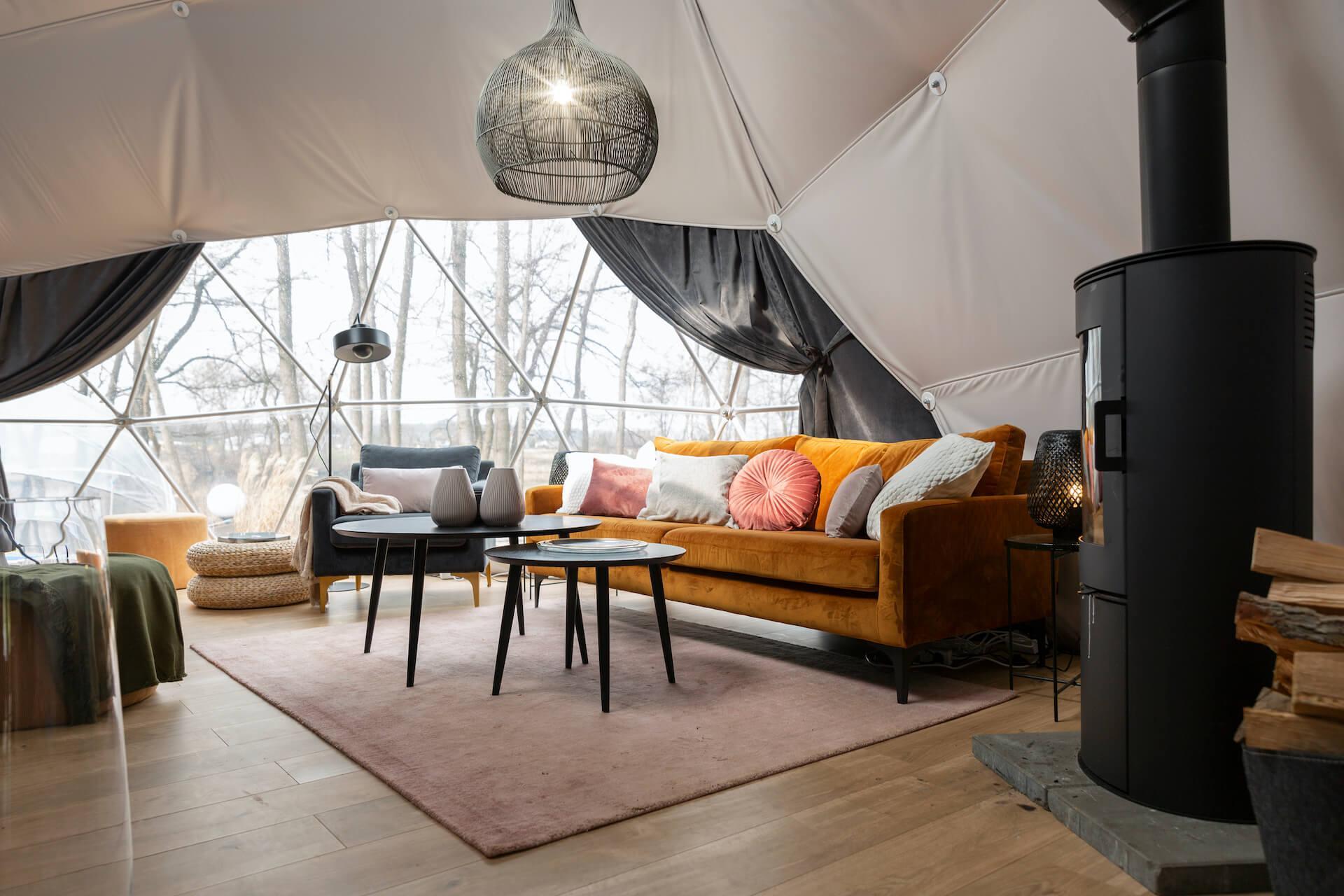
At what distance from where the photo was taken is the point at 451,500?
3156 mm

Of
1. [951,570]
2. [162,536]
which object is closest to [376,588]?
[951,570]

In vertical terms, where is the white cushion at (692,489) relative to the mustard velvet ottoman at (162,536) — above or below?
above

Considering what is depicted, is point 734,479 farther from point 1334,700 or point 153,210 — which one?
point 153,210

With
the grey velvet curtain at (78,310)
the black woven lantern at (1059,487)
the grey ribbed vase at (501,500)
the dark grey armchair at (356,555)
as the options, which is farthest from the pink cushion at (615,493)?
the grey velvet curtain at (78,310)

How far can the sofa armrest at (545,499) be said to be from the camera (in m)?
4.82

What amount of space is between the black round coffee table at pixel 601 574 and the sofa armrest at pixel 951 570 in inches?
27.2

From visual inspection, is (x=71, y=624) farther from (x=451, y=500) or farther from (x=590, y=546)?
(x=451, y=500)

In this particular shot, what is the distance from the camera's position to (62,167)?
4688 millimetres

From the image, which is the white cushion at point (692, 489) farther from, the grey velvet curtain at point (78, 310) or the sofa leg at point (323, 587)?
the grey velvet curtain at point (78, 310)

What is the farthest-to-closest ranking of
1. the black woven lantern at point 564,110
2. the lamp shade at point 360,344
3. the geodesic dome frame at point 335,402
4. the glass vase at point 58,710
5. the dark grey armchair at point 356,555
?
the geodesic dome frame at point 335,402 → the lamp shade at point 360,344 → the dark grey armchair at point 356,555 → the black woven lantern at point 564,110 → the glass vase at point 58,710

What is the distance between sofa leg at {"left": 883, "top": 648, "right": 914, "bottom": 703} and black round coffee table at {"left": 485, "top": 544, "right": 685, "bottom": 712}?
0.73 metres

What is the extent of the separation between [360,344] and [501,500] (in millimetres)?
2316

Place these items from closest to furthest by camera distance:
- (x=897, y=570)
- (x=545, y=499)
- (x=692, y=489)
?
(x=897, y=570) → (x=692, y=489) → (x=545, y=499)

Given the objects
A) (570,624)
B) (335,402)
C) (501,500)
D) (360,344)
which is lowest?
(570,624)
